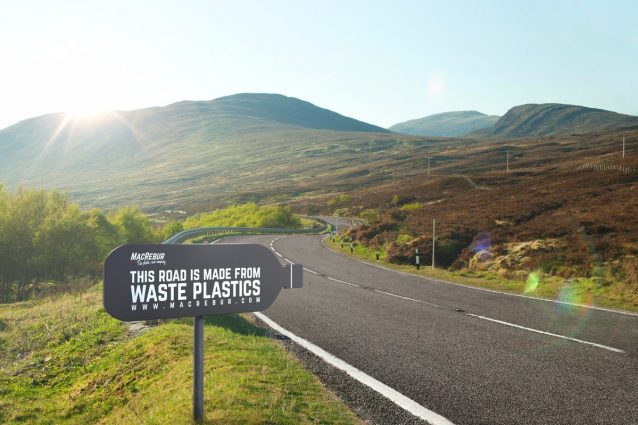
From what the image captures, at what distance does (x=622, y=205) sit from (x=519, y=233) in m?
4.59

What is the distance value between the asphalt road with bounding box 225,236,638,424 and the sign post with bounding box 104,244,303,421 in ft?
5.94

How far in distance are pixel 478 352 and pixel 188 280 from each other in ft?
16.2

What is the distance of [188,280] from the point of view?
4.25 m

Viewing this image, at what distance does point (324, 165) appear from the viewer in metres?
172

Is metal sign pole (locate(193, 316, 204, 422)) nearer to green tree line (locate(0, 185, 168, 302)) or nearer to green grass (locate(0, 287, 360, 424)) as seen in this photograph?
green grass (locate(0, 287, 360, 424))

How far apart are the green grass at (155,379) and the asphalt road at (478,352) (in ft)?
2.15

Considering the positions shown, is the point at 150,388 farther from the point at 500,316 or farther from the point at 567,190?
the point at 567,190

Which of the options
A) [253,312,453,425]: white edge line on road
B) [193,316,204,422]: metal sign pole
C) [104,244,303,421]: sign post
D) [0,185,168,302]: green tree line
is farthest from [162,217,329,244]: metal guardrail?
[104,244,303,421]: sign post

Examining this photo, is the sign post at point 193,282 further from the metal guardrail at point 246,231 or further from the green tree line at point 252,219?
the green tree line at point 252,219

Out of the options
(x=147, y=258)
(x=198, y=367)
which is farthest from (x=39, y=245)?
(x=147, y=258)

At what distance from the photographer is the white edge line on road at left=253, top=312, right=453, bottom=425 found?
5.00 m

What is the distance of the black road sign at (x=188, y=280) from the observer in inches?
157

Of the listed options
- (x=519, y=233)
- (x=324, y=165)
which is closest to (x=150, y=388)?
(x=519, y=233)

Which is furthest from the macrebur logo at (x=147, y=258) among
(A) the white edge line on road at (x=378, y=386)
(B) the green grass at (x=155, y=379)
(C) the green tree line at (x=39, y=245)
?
(C) the green tree line at (x=39, y=245)
